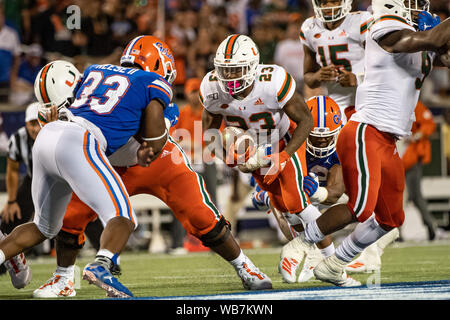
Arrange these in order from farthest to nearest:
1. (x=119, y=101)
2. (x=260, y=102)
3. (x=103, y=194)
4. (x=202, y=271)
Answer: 1. (x=202, y=271)
2. (x=260, y=102)
3. (x=119, y=101)
4. (x=103, y=194)

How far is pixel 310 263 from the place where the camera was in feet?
18.9

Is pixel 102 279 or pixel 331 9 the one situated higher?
pixel 331 9

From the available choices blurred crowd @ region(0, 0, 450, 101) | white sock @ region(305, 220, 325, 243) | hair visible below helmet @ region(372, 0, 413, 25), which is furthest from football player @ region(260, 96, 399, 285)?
blurred crowd @ region(0, 0, 450, 101)

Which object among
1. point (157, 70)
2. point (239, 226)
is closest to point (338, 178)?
point (157, 70)

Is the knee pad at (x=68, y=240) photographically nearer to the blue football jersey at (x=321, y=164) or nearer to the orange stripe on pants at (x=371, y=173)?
the orange stripe on pants at (x=371, y=173)

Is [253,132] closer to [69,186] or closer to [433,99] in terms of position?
[69,186]

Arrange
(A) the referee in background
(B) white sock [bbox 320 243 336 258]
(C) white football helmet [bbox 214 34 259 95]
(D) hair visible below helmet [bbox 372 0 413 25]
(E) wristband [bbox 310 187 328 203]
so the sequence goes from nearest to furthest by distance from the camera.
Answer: (D) hair visible below helmet [bbox 372 0 413 25], (C) white football helmet [bbox 214 34 259 95], (B) white sock [bbox 320 243 336 258], (E) wristband [bbox 310 187 328 203], (A) the referee in background

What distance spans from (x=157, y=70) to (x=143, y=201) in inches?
196

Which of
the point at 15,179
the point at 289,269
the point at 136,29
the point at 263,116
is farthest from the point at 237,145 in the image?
the point at 136,29

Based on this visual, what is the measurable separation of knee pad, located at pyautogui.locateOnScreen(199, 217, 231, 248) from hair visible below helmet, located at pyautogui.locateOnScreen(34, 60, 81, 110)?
3.94 ft

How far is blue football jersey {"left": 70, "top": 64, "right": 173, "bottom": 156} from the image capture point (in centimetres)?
453

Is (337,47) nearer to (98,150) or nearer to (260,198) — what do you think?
(260,198)

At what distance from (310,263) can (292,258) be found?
200 millimetres

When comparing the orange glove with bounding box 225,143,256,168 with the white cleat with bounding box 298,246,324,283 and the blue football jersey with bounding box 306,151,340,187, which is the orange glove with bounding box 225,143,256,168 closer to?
the blue football jersey with bounding box 306,151,340,187
